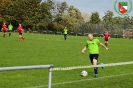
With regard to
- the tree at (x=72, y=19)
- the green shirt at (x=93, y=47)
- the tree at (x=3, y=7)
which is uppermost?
the tree at (x=3, y=7)

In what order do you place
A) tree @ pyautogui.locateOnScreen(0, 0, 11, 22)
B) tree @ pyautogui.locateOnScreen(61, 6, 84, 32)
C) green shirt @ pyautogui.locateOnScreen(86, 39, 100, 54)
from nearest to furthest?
green shirt @ pyautogui.locateOnScreen(86, 39, 100, 54) < tree @ pyautogui.locateOnScreen(61, 6, 84, 32) < tree @ pyautogui.locateOnScreen(0, 0, 11, 22)

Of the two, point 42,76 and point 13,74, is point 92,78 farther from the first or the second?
point 13,74

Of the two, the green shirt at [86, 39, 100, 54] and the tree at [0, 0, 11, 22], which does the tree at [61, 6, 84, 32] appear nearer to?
the tree at [0, 0, 11, 22]

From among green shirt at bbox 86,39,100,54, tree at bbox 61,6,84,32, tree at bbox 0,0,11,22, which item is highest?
tree at bbox 0,0,11,22

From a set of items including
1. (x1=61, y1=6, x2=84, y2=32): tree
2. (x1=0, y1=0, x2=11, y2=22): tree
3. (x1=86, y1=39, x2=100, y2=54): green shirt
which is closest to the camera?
(x1=86, y1=39, x2=100, y2=54): green shirt

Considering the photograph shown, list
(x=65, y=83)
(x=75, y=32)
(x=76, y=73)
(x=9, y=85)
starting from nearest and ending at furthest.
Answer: (x=9, y=85)
(x=65, y=83)
(x=76, y=73)
(x=75, y=32)

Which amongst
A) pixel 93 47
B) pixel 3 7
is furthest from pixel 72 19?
pixel 93 47

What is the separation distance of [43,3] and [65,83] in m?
89.9

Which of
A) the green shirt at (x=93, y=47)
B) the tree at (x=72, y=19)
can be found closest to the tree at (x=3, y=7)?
the tree at (x=72, y=19)

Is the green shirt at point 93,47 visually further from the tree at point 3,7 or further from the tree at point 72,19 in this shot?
the tree at point 3,7

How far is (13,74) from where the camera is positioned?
11.4 meters

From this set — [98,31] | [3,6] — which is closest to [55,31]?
[98,31]

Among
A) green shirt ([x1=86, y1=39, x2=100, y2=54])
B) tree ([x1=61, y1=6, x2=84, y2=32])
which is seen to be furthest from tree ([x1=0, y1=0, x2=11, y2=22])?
green shirt ([x1=86, y1=39, x2=100, y2=54])

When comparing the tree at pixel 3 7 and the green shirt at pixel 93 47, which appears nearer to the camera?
the green shirt at pixel 93 47
